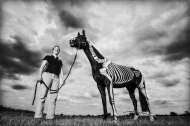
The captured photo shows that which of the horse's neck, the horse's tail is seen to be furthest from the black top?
the horse's tail

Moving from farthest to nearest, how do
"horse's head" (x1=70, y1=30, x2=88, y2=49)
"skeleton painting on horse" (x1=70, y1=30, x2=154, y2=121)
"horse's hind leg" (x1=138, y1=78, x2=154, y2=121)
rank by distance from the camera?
1. "horse's hind leg" (x1=138, y1=78, x2=154, y2=121)
2. "horse's head" (x1=70, y1=30, x2=88, y2=49)
3. "skeleton painting on horse" (x1=70, y1=30, x2=154, y2=121)

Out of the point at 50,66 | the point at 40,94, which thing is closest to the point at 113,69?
the point at 50,66

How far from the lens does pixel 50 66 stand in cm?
539

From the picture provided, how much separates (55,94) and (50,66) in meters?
1.01

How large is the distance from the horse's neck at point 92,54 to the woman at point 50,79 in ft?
3.71

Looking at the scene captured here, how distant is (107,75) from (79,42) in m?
1.70

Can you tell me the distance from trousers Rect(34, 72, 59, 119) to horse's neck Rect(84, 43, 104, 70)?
146 centimetres

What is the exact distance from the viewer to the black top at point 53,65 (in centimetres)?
538

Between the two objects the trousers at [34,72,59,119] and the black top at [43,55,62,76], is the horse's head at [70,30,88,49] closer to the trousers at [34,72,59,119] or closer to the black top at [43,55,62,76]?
the black top at [43,55,62,76]

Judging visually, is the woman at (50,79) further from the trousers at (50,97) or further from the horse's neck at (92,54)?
the horse's neck at (92,54)

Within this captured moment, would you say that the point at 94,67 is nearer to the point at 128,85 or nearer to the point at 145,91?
the point at 128,85

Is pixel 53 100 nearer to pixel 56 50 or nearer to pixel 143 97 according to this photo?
pixel 56 50

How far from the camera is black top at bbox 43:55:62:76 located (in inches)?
212

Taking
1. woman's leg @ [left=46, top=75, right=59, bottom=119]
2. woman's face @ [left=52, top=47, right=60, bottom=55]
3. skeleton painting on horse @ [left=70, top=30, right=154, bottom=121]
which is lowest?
woman's leg @ [left=46, top=75, right=59, bottom=119]
